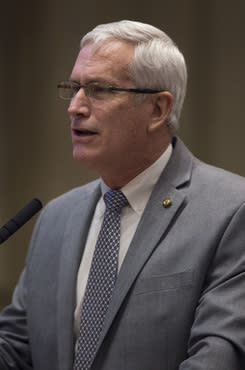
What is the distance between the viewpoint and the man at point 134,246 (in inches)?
57.4

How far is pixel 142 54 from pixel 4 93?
1521 millimetres

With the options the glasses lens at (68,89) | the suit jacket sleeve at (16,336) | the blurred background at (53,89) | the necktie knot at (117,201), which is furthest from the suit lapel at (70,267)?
the blurred background at (53,89)

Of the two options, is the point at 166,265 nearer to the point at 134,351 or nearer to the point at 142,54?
the point at 134,351

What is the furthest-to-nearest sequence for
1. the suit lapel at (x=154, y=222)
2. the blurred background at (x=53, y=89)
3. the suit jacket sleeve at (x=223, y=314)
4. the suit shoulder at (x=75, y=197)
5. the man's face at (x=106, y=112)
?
the blurred background at (x=53, y=89), the suit shoulder at (x=75, y=197), the man's face at (x=106, y=112), the suit lapel at (x=154, y=222), the suit jacket sleeve at (x=223, y=314)

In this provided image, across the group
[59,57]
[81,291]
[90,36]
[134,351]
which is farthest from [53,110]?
[134,351]

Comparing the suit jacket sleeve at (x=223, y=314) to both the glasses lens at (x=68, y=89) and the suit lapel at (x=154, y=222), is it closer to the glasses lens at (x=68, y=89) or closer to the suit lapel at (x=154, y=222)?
the suit lapel at (x=154, y=222)

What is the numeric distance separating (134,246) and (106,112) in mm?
385

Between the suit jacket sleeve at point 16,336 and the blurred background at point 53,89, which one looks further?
the blurred background at point 53,89

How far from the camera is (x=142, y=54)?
5.43ft

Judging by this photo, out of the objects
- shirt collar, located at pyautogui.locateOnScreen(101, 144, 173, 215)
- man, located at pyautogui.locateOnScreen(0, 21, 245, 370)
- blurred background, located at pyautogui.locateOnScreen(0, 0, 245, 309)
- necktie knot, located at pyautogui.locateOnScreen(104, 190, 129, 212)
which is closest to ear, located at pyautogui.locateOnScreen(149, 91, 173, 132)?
man, located at pyautogui.locateOnScreen(0, 21, 245, 370)

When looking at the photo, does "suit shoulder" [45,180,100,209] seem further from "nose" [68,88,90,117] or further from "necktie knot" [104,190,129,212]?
"nose" [68,88,90,117]

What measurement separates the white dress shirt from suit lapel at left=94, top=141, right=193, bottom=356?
4 centimetres

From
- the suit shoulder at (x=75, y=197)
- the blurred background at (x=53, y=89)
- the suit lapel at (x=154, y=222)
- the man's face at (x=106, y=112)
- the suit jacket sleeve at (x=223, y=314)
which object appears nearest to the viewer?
the suit jacket sleeve at (x=223, y=314)

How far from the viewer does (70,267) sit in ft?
5.54
